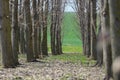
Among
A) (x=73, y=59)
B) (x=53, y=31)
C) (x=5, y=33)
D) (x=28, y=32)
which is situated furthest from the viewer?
(x=53, y=31)

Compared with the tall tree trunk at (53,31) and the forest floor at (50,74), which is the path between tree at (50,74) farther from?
the tall tree trunk at (53,31)

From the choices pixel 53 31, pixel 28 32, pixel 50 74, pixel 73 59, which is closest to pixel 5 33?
pixel 50 74

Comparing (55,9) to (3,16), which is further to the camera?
(55,9)

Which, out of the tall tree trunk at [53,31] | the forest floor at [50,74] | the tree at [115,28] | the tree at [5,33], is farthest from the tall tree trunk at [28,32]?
the tall tree trunk at [53,31]

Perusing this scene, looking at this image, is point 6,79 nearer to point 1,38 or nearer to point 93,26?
point 1,38

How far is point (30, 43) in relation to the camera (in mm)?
21969

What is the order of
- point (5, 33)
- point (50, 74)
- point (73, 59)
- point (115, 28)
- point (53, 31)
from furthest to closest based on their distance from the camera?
point (53, 31), point (73, 59), point (5, 33), point (50, 74), point (115, 28)

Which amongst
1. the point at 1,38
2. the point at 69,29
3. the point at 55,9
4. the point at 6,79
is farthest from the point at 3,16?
the point at 69,29

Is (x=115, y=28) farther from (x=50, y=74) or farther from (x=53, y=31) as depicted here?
(x=53, y=31)

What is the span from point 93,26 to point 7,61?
31.6ft

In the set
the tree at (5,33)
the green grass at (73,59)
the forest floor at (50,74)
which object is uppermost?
the tree at (5,33)

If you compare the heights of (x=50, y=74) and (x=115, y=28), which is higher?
(x=115, y=28)

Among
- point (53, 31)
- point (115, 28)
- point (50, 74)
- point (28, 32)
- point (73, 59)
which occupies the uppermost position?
point (115, 28)

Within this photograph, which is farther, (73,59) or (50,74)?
(73,59)
